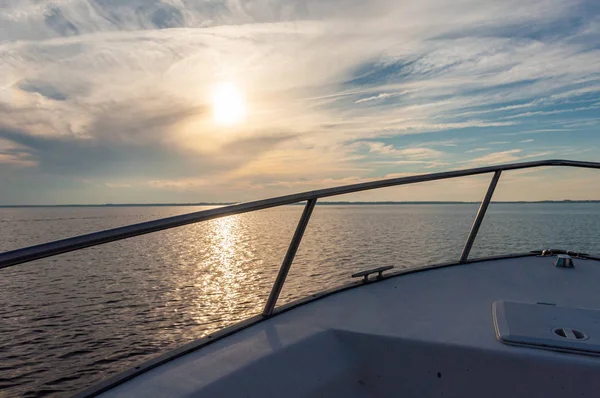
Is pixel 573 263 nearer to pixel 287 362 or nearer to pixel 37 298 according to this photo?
pixel 287 362

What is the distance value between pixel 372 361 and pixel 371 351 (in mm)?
41

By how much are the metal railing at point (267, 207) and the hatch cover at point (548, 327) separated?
923 mm

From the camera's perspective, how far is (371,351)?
5.65 feet

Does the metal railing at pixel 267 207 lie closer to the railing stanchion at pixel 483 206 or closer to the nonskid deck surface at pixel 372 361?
the railing stanchion at pixel 483 206

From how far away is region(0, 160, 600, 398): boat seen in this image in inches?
54.5

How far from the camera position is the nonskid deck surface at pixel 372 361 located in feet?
4.64

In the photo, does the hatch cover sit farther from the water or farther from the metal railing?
the water

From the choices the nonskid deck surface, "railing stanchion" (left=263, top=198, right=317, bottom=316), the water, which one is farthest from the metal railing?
the water

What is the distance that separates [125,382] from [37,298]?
1592 centimetres

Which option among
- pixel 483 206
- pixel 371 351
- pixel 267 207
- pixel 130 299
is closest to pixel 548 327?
pixel 371 351

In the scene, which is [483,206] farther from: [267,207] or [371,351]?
[267,207]

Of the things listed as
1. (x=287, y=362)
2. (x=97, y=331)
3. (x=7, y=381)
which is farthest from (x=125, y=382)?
(x=97, y=331)

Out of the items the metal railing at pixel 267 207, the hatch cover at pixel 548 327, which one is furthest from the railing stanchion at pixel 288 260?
the hatch cover at pixel 548 327

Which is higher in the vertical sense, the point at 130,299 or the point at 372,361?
the point at 372,361
